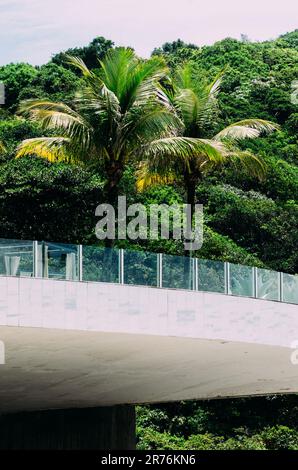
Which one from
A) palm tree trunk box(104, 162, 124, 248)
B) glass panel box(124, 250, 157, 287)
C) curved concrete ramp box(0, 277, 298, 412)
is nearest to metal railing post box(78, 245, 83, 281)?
curved concrete ramp box(0, 277, 298, 412)

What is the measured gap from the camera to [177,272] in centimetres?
2420

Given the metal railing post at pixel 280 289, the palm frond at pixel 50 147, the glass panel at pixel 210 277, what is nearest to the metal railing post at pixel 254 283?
the metal railing post at pixel 280 289

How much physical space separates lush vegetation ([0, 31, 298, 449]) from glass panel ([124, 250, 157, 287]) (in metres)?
4.56

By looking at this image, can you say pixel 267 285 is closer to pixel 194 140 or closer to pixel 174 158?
pixel 194 140

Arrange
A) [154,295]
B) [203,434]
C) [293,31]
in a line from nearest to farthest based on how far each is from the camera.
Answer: [154,295]
[203,434]
[293,31]

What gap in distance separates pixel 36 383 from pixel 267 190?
1098 inches

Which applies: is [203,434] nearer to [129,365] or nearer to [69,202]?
[69,202]

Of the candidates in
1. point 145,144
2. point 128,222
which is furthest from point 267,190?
point 145,144

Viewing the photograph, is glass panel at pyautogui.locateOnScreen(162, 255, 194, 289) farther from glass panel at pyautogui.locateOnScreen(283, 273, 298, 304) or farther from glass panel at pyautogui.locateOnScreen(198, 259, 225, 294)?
glass panel at pyautogui.locateOnScreen(283, 273, 298, 304)

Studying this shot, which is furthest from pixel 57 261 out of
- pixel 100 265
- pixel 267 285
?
pixel 267 285

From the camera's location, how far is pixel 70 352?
76.8ft

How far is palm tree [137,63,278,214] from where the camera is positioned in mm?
30239

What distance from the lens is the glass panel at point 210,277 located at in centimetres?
2461

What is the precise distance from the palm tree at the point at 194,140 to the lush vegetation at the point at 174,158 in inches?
2.0
